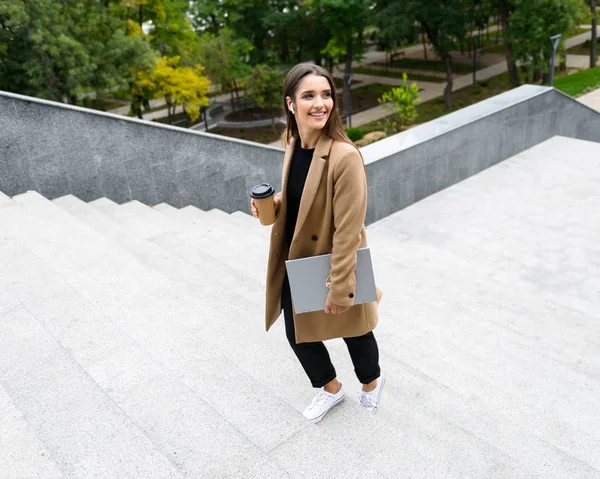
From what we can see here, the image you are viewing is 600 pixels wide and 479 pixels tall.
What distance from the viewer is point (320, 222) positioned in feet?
8.78

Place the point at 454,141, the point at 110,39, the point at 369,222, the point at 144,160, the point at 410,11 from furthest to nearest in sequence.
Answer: the point at 410,11
the point at 110,39
the point at 454,141
the point at 369,222
the point at 144,160

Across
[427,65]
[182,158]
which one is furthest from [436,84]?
[182,158]

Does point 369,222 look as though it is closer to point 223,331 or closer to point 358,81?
point 223,331

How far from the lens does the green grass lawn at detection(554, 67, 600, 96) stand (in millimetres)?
25734

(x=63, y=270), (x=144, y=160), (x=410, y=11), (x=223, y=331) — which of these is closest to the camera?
(x=223, y=331)

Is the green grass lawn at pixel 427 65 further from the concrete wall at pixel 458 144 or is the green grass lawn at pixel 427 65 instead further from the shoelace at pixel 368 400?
the shoelace at pixel 368 400

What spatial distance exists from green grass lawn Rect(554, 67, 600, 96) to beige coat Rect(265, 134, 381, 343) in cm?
2573

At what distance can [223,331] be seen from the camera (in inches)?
147

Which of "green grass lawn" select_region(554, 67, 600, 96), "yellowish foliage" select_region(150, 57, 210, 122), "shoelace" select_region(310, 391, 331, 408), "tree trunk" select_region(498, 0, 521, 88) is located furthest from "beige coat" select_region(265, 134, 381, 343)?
"tree trunk" select_region(498, 0, 521, 88)

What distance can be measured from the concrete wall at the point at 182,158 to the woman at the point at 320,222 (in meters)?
4.25

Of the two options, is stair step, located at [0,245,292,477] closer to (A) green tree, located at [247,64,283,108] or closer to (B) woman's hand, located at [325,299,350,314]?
(B) woman's hand, located at [325,299,350,314]

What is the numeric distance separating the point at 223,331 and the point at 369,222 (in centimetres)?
430

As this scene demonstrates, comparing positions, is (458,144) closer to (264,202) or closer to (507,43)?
(264,202)

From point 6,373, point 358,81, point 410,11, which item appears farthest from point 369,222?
point 358,81
